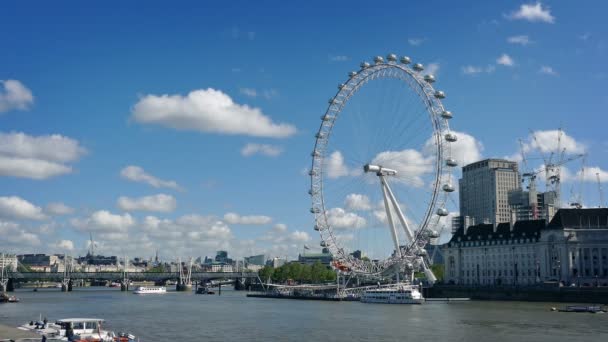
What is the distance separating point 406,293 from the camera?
299ft

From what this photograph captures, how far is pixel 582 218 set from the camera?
10694 cm

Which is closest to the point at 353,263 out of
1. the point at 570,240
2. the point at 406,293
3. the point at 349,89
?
the point at 406,293

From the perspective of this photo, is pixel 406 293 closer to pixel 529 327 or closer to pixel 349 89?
pixel 349 89

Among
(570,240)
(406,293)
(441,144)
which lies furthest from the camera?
(570,240)

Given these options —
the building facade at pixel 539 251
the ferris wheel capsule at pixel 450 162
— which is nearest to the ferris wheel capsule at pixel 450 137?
the ferris wheel capsule at pixel 450 162

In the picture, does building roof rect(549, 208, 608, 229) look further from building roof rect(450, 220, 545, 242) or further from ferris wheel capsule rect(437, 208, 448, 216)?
ferris wheel capsule rect(437, 208, 448, 216)

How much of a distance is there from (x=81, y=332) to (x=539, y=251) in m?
83.2

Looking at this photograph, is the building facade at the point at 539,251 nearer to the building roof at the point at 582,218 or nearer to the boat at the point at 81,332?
the building roof at the point at 582,218

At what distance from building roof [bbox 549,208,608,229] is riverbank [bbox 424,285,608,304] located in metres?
15.6

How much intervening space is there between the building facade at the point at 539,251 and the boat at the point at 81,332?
250 ft

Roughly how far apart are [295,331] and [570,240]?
66352 millimetres

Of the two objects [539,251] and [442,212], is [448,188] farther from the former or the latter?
[539,251]

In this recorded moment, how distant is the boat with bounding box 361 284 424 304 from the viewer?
90.8m

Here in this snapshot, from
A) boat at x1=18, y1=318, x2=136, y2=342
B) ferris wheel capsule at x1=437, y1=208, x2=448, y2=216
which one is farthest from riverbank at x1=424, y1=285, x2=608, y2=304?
boat at x1=18, y1=318, x2=136, y2=342
